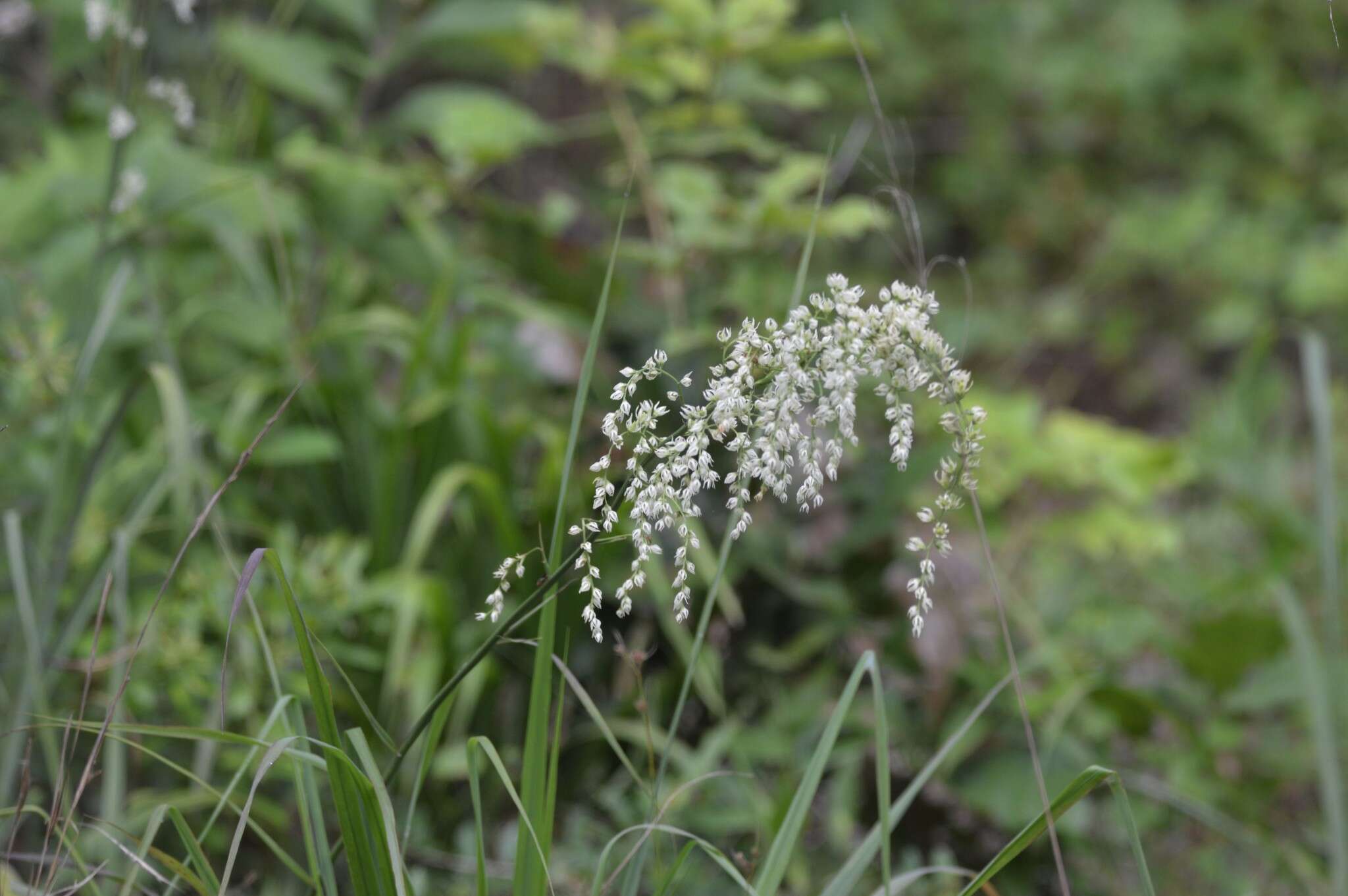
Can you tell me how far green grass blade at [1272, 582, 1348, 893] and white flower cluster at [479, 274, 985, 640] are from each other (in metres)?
0.80

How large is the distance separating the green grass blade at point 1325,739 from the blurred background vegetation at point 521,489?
0.01 m

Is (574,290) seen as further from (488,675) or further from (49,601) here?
(49,601)

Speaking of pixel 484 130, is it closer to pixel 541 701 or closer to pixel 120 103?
pixel 120 103

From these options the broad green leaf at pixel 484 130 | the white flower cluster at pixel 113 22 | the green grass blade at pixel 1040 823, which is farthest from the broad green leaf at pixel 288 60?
the green grass blade at pixel 1040 823

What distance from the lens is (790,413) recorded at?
83 centimetres

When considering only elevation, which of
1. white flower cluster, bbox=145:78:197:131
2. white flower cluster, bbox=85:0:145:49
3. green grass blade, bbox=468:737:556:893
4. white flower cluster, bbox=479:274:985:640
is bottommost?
green grass blade, bbox=468:737:556:893

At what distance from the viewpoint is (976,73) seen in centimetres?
440

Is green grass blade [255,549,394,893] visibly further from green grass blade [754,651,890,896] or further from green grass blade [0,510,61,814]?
green grass blade [0,510,61,814]

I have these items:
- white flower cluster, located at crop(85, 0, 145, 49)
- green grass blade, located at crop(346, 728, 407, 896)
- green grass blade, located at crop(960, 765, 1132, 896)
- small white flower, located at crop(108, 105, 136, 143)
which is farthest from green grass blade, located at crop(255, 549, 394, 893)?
white flower cluster, located at crop(85, 0, 145, 49)

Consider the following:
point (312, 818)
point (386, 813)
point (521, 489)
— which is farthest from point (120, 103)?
point (386, 813)

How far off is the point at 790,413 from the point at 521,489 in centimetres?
126

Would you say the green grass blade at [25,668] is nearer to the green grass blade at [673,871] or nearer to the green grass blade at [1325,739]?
the green grass blade at [673,871]

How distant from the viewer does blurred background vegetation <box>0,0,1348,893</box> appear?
1562mm

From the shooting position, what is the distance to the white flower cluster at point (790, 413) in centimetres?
79
